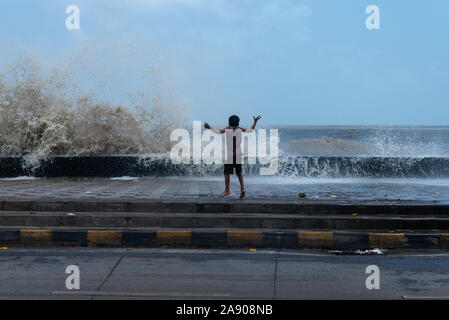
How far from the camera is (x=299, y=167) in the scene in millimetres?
14273

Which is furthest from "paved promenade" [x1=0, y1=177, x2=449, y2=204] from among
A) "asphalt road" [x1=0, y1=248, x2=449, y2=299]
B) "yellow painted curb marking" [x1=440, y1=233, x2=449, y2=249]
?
"asphalt road" [x1=0, y1=248, x2=449, y2=299]

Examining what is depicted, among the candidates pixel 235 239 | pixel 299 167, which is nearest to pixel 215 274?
pixel 235 239

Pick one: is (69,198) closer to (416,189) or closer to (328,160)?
(416,189)

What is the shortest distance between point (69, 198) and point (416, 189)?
6523 millimetres

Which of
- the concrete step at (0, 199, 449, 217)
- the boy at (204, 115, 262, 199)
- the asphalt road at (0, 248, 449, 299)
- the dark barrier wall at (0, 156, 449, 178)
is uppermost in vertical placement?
the boy at (204, 115, 262, 199)

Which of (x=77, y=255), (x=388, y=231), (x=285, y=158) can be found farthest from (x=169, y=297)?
(x=285, y=158)

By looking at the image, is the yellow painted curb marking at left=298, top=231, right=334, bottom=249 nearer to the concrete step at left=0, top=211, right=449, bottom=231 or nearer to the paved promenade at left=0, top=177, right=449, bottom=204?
the concrete step at left=0, top=211, right=449, bottom=231

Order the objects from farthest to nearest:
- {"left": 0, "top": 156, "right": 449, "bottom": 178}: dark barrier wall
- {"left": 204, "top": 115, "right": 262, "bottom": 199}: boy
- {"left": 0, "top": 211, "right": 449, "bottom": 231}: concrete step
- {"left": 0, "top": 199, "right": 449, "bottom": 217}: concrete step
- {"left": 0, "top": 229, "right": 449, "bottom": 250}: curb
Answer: {"left": 0, "top": 156, "right": 449, "bottom": 178}: dark barrier wall
{"left": 204, "top": 115, "right": 262, "bottom": 199}: boy
{"left": 0, "top": 199, "right": 449, "bottom": 217}: concrete step
{"left": 0, "top": 211, "right": 449, "bottom": 231}: concrete step
{"left": 0, "top": 229, "right": 449, "bottom": 250}: curb

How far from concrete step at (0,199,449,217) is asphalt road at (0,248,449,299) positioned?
1423mm

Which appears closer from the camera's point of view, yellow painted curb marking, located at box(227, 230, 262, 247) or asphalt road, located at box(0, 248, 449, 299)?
asphalt road, located at box(0, 248, 449, 299)

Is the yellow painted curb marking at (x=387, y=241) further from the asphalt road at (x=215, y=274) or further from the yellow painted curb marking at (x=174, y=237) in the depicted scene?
the yellow painted curb marking at (x=174, y=237)

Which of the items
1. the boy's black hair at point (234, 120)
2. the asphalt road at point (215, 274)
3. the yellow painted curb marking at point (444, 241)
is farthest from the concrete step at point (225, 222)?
the boy's black hair at point (234, 120)

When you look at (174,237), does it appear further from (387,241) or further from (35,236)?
(387,241)

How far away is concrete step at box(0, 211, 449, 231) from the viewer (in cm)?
709
